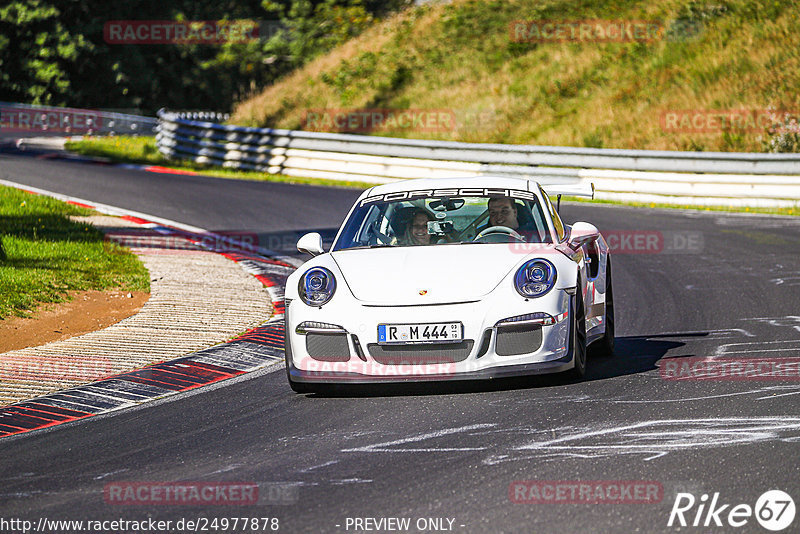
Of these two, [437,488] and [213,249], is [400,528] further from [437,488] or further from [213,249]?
[213,249]

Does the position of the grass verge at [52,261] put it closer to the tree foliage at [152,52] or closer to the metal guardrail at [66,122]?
the metal guardrail at [66,122]

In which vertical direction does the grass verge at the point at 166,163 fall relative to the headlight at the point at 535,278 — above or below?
above

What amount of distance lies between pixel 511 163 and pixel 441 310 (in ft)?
53.4

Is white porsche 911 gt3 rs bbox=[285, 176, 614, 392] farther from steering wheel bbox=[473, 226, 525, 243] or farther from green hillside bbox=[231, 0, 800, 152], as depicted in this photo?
green hillside bbox=[231, 0, 800, 152]

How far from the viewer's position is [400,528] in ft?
15.0

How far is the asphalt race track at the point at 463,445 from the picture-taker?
484 cm

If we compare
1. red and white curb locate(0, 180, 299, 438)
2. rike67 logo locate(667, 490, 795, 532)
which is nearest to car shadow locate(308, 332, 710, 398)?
red and white curb locate(0, 180, 299, 438)

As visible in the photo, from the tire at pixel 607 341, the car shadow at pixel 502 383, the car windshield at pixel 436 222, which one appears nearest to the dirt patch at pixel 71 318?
the car windshield at pixel 436 222

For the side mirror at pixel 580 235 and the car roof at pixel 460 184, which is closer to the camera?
the side mirror at pixel 580 235

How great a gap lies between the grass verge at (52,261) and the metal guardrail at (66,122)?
2144 cm

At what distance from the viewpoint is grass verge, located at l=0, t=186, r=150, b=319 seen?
11.2m

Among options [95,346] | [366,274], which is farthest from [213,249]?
[366,274]

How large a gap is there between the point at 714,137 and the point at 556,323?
59.4ft

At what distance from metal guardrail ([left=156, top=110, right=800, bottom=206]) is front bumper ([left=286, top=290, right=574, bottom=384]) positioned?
1383 cm
